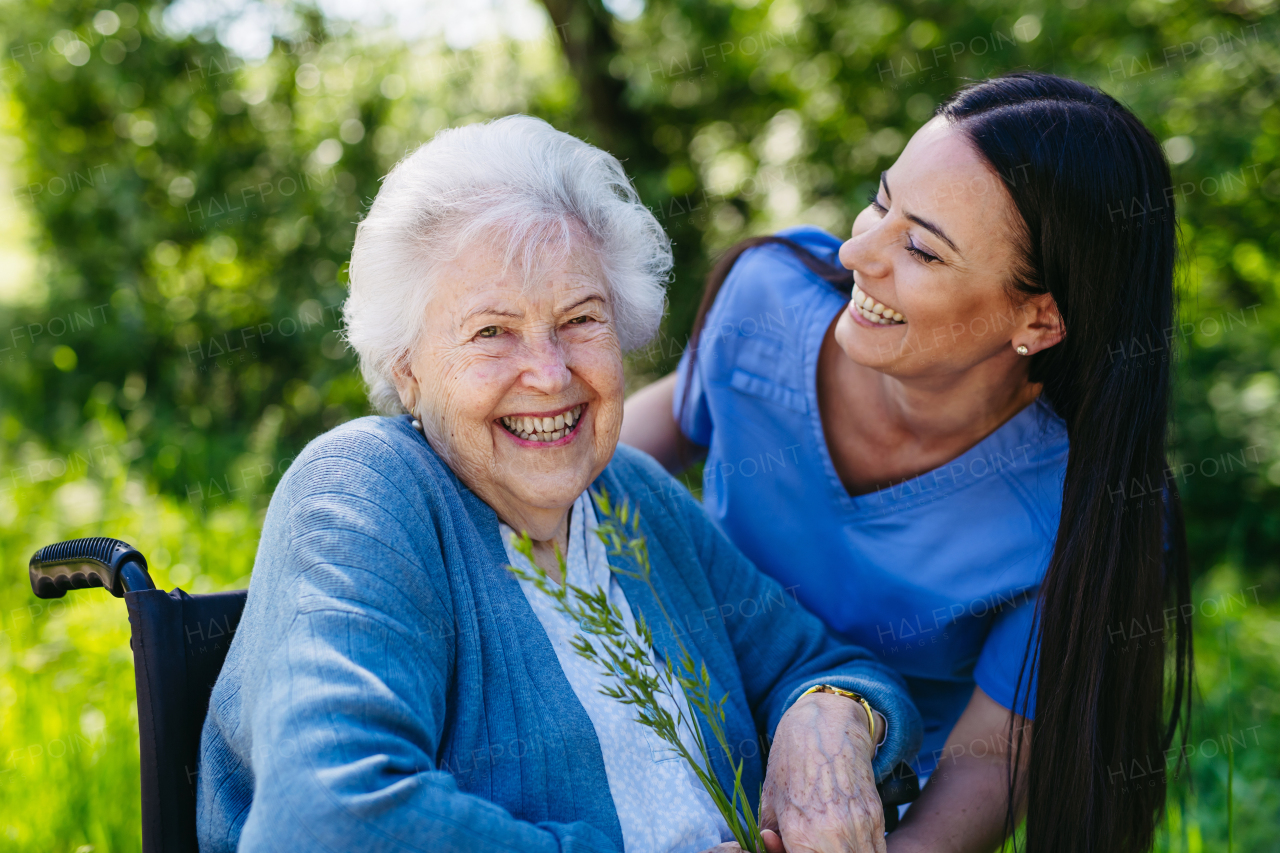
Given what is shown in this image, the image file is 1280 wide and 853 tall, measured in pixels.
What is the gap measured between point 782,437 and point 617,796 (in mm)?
994

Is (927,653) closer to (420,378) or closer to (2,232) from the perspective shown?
(420,378)

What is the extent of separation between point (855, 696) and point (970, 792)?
1.05 ft

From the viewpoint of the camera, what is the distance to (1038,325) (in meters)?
1.99

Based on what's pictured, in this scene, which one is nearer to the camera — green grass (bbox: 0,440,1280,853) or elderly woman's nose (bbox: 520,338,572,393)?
elderly woman's nose (bbox: 520,338,572,393)

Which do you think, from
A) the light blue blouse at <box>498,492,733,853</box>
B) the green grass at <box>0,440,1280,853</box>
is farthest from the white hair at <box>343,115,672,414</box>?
the green grass at <box>0,440,1280,853</box>

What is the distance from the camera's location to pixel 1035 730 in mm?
1856

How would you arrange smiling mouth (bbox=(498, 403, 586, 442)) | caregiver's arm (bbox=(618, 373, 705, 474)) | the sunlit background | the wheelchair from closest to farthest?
1. the wheelchair
2. smiling mouth (bbox=(498, 403, 586, 442))
3. caregiver's arm (bbox=(618, 373, 705, 474))
4. the sunlit background

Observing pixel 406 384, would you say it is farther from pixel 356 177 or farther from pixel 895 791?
pixel 356 177

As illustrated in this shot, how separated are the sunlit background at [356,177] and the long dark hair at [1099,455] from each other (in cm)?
221

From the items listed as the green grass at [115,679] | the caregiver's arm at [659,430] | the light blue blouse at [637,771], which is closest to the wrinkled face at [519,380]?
the light blue blouse at [637,771]

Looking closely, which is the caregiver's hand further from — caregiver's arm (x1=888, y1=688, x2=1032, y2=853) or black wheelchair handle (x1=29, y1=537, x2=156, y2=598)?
black wheelchair handle (x1=29, y1=537, x2=156, y2=598)

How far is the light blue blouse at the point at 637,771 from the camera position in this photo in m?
1.59

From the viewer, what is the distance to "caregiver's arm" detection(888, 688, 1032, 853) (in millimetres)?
1850

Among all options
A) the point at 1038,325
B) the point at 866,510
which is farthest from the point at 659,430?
the point at 1038,325
